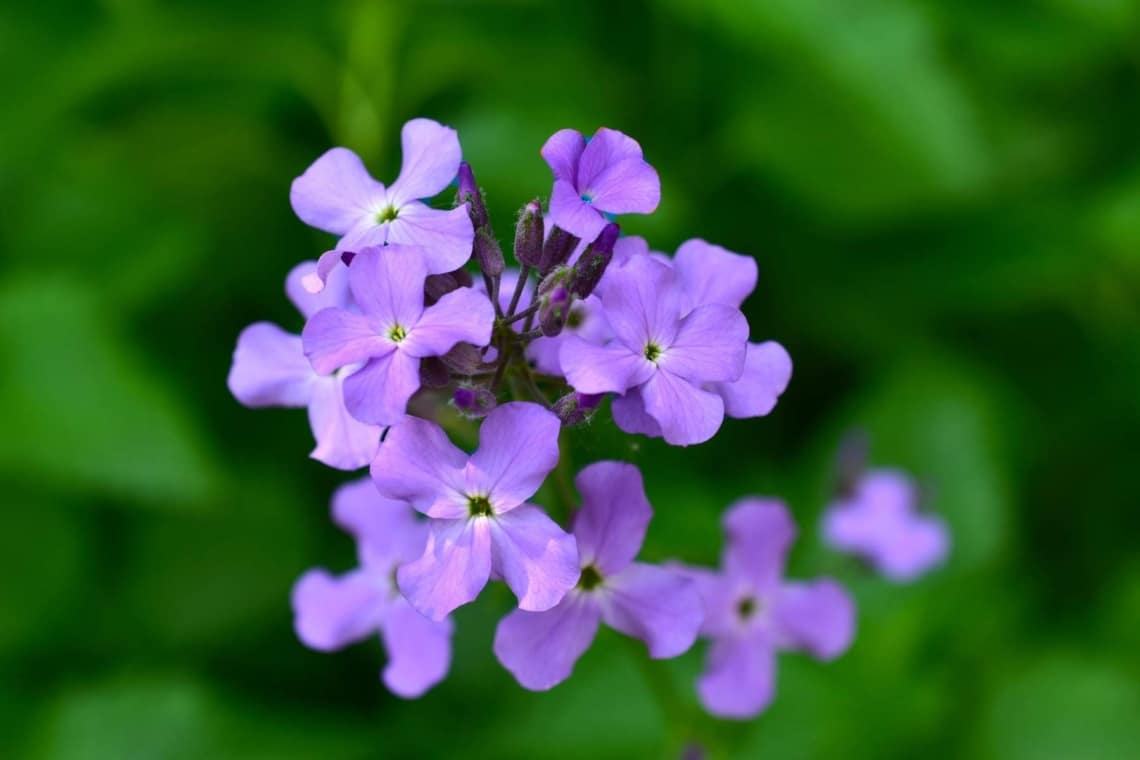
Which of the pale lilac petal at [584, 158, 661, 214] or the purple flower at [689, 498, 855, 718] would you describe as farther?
the purple flower at [689, 498, 855, 718]

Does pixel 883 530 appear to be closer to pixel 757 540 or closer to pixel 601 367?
pixel 757 540

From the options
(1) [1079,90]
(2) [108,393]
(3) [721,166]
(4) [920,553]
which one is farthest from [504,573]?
(1) [1079,90]

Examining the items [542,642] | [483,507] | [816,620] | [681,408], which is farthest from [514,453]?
[816,620]

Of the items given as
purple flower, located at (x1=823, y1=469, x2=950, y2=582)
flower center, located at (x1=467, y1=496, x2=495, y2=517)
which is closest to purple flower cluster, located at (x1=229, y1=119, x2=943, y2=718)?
flower center, located at (x1=467, y1=496, x2=495, y2=517)

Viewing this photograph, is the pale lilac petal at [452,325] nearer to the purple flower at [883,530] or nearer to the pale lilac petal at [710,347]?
the pale lilac petal at [710,347]

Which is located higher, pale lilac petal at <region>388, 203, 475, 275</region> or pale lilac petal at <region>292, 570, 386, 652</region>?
pale lilac petal at <region>388, 203, 475, 275</region>

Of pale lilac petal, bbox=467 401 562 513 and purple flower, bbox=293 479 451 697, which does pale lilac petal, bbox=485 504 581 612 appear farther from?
purple flower, bbox=293 479 451 697

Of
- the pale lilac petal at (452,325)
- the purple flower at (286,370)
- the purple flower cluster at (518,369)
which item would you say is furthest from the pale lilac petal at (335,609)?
the pale lilac petal at (452,325)

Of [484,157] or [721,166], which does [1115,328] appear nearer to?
[721,166]
